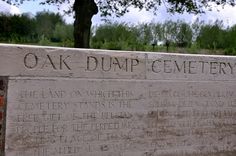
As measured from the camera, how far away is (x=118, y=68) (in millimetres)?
6145

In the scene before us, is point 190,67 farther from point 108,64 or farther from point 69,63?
point 69,63

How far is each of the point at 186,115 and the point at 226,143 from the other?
70 centimetres

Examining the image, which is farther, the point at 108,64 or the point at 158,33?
the point at 158,33

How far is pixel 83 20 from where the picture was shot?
14664mm

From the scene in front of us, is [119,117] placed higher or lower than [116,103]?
lower

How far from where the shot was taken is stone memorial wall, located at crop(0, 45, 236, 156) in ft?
18.3

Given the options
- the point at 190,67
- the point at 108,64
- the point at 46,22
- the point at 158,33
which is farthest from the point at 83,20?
the point at 108,64

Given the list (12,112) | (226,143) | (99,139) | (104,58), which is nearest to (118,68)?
(104,58)

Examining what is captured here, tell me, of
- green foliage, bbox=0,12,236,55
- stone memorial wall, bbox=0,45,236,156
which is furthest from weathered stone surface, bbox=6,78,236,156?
green foliage, bbox=0,12,236,55

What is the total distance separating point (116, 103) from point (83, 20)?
872cm

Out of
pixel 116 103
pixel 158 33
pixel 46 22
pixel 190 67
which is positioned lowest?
pixel 116 103

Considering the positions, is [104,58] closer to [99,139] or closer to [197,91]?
[99,139]

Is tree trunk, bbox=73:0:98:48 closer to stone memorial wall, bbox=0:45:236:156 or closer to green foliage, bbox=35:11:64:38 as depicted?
green foliage, bbox=35:11:64:38

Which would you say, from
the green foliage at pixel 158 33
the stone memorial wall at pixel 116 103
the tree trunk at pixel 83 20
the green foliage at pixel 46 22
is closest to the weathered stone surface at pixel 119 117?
the stone memorial wall at pixel 116 103
